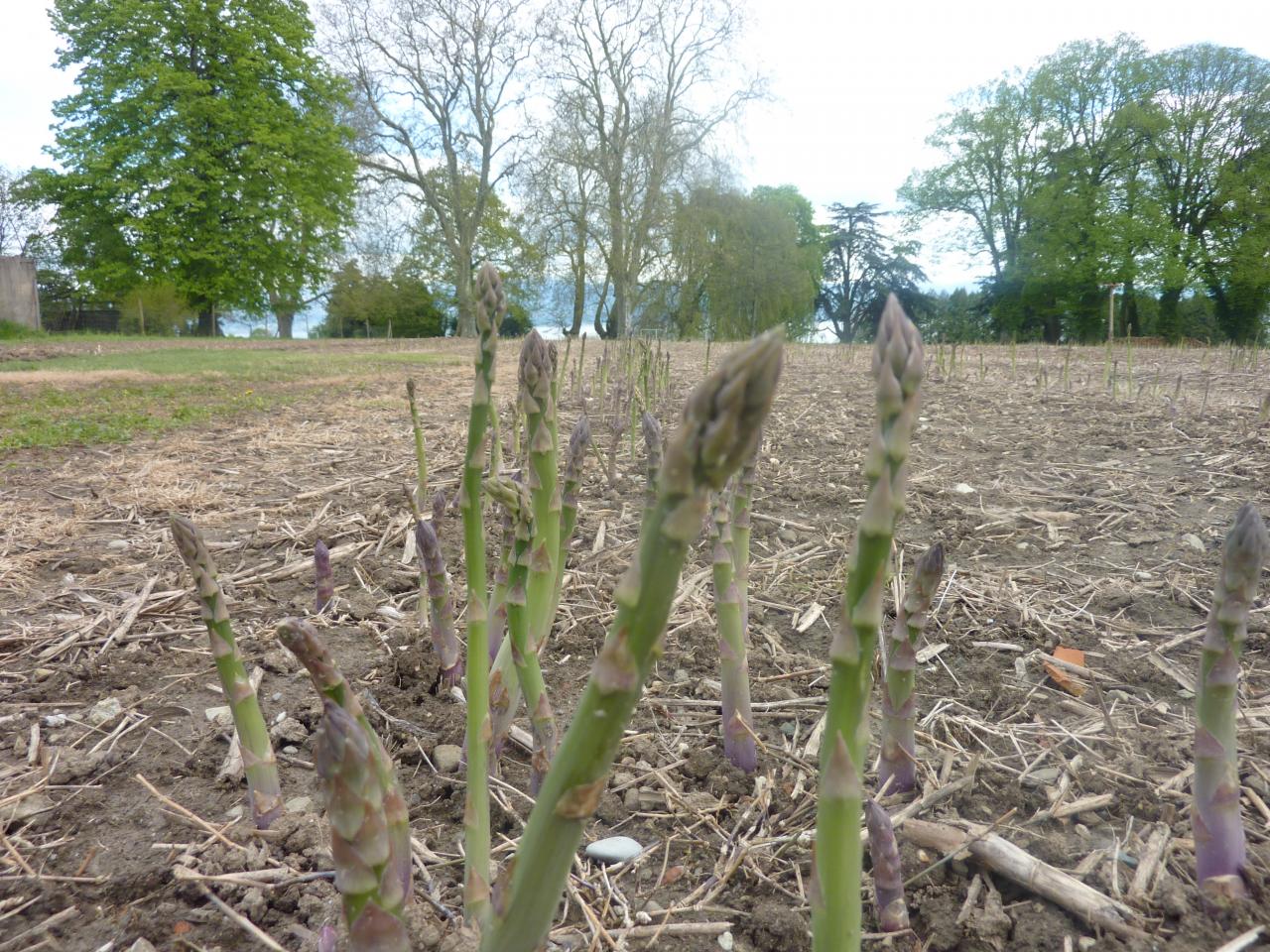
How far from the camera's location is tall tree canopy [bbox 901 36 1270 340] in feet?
108

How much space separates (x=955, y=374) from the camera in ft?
35.4

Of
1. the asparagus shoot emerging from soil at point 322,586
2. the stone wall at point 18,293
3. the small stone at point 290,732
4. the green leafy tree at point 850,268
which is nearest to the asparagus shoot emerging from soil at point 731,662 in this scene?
the small stone at point 290,732

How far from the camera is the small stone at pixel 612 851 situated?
1.53 meters

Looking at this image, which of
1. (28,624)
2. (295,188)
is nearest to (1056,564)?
(28,624)

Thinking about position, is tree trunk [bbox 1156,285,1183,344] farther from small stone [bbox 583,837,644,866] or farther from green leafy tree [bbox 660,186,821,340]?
small stone [bbox 583,837,644,866]

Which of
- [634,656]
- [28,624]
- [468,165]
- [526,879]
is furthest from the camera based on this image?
[468,165]

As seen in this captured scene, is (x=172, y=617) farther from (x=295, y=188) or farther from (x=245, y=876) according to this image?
(x=295, y=188)

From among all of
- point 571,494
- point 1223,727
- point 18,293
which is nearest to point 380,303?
point 18,293

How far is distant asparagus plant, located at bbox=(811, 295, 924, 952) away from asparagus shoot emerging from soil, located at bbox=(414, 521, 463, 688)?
1.30m

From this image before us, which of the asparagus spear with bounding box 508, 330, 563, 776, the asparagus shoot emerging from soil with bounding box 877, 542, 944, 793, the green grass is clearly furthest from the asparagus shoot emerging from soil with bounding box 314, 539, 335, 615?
the green grass

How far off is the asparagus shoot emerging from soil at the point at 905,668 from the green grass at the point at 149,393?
6720 mm

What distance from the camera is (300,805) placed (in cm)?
168

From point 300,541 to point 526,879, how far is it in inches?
120

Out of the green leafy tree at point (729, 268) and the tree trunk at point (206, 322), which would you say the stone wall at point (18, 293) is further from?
the green leafy tree at point (729, 268)
